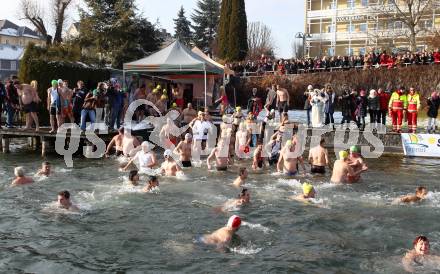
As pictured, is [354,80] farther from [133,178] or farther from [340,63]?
[133,178]

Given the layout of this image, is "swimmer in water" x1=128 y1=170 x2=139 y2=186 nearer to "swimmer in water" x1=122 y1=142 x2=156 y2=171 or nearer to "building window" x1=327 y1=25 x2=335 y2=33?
"swimmer in water" x1=122 y1=142 x2=156 y2=171

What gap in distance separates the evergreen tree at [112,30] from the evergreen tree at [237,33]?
11.9 m

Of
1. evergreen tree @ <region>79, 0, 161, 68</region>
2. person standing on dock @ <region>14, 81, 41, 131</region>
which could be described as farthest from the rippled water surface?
evergreen tree @ <region>79, 0, 161, 68</region>

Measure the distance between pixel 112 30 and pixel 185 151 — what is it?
25277 mm

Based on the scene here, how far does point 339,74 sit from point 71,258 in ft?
94.1

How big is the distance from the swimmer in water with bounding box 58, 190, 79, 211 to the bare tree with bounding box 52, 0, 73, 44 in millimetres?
37851

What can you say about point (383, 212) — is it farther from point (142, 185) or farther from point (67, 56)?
point (67, 56)

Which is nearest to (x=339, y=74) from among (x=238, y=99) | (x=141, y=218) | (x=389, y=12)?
(x=238, y=99)

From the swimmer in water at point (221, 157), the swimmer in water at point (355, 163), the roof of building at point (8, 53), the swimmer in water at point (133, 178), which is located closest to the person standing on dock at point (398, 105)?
the swimmer in water at point (355, 163)

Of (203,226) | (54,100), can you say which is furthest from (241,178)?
(54,100)

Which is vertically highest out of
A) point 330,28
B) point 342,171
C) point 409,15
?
point 330,28

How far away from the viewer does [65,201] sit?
10062 millimetres

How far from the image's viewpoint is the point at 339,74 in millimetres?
33562

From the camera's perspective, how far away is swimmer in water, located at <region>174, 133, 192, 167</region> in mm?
14938
